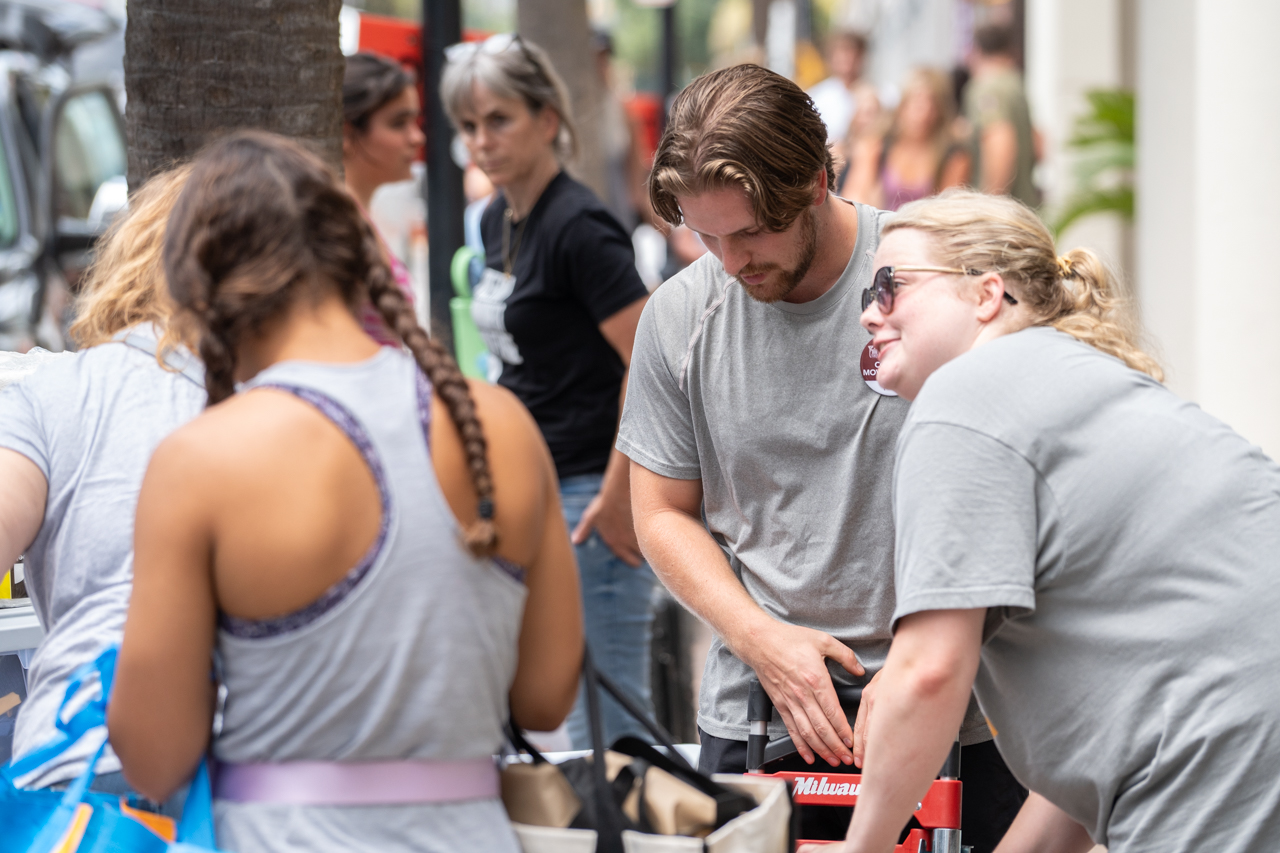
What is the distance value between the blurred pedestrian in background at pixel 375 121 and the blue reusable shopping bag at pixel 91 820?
2891 mm

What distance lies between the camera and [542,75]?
4.55 metres

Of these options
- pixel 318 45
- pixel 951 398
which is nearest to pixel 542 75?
pixel 318 45

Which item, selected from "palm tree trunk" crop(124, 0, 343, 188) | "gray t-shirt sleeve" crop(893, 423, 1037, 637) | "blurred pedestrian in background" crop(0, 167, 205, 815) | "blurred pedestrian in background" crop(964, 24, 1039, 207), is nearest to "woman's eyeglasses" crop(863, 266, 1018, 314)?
"gray t-shirt sleeve" crop(893, 423, 1037, 637)

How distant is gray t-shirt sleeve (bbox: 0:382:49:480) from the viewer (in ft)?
7.04

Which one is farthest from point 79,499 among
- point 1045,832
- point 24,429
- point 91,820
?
point 1045,832

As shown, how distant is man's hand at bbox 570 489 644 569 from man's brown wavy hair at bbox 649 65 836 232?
163cm

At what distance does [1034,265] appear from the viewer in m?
2.12

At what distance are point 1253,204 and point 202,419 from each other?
644 cm

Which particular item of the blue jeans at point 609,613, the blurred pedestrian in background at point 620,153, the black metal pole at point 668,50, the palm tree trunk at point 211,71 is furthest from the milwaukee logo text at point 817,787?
the black metal pole at point 668,50

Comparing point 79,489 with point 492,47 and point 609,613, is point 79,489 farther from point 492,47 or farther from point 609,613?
point 492,47

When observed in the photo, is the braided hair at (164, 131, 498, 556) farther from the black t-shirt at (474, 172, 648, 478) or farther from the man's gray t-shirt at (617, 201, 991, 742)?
the black t-shirt at (474, 172, 648, 478)

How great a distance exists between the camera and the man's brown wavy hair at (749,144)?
99.6 inches

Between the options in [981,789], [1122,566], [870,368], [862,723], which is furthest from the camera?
[981,789]

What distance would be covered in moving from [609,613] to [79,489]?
2383 mm
